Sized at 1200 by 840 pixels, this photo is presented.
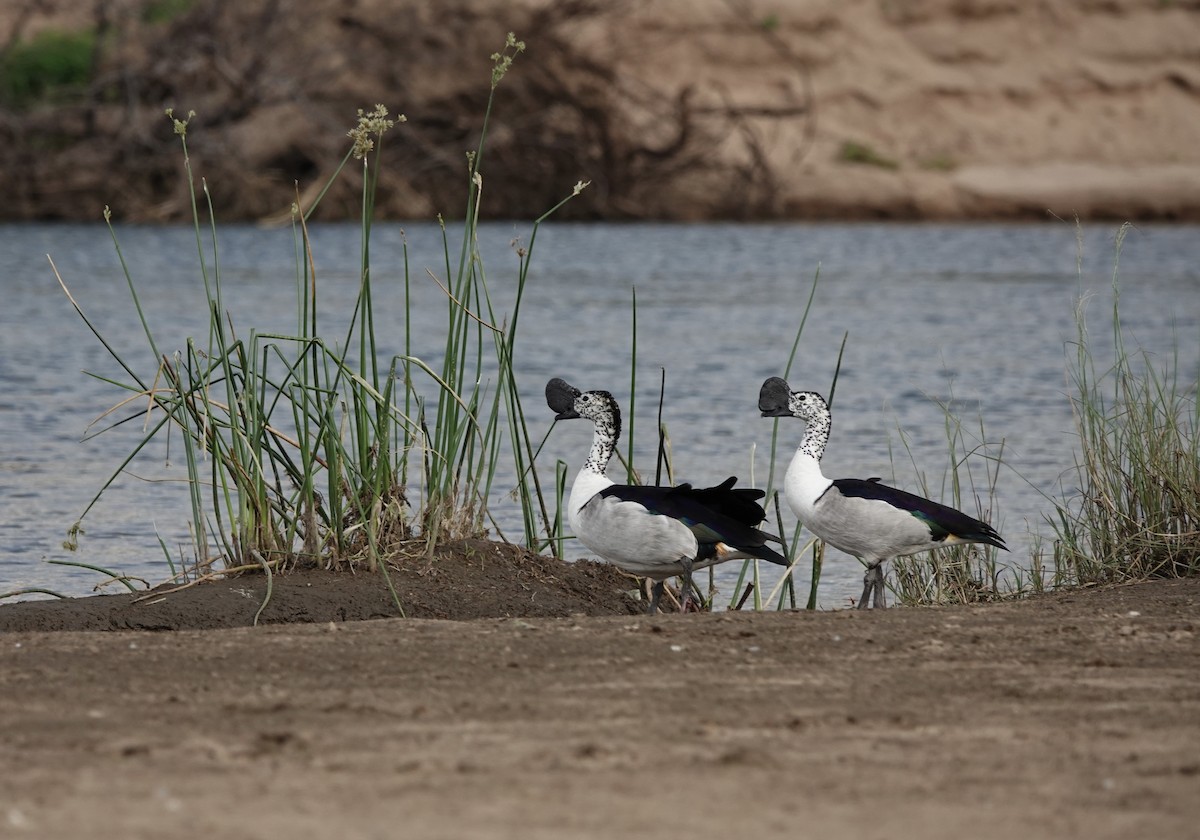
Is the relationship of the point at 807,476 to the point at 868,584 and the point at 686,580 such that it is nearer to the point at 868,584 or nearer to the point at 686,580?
the point at 868,584

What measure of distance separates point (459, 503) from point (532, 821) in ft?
11.6

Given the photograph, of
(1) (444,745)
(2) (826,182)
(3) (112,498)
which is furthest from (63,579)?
(2) (826,182)

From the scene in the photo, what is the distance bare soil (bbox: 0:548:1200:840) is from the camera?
11.1 feet

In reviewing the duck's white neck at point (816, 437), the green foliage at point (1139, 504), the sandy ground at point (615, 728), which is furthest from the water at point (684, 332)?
the sandy ground at point (615, 728)

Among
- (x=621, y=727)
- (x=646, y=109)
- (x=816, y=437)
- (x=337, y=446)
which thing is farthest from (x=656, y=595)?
(x=646, y=109)

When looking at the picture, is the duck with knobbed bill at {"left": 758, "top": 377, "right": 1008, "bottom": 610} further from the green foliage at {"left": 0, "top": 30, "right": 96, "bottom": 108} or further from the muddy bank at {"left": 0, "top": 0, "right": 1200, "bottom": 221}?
the green foliage at {"left": 0, "top": 30, "right": 96, "bottom": 108}

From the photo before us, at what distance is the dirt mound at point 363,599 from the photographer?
19.1 feet

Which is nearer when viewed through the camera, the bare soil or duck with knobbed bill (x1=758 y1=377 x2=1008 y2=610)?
the bare soil

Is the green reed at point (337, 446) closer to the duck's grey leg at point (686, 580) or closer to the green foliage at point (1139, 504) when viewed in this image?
the duck's grey leg at point (686, 580)

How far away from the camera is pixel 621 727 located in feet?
13.2

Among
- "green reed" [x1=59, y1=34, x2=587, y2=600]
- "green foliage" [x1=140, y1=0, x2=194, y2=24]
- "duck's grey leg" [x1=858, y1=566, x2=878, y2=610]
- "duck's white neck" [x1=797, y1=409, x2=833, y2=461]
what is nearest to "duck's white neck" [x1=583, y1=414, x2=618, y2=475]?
"green reed" [x1=59, y1=34, x2=587, y2=600]

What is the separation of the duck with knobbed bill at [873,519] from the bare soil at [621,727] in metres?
0.41

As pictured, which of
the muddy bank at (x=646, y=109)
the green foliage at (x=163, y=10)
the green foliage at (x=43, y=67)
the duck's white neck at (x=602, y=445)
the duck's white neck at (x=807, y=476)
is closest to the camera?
the duck's white neck at (x=807, y=476)

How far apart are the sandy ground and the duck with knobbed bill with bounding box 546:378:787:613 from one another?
443 mm
